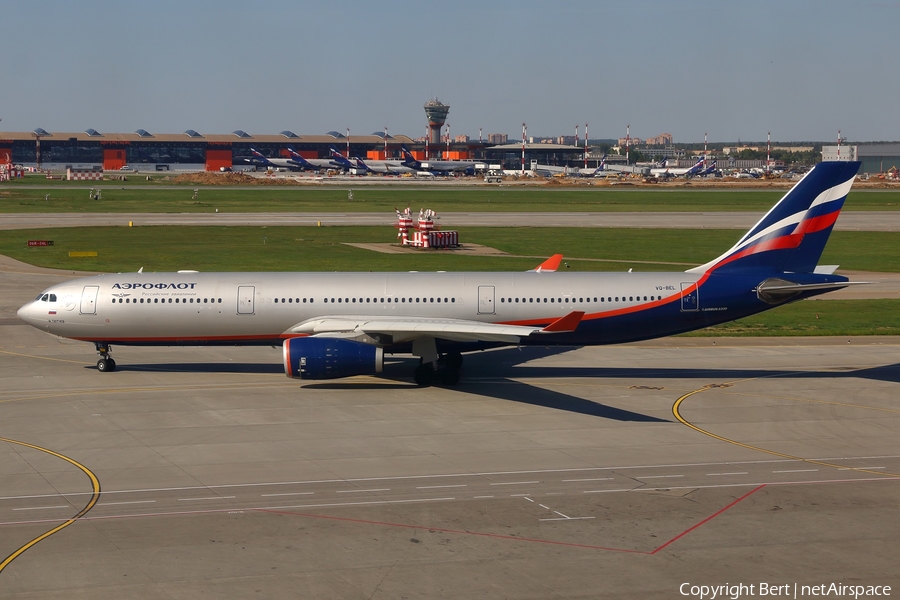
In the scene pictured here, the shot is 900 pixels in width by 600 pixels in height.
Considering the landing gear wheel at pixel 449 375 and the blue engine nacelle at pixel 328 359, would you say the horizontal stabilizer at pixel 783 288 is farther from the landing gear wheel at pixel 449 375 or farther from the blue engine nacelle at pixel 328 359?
the blue engine nacelle at pixel 328 359

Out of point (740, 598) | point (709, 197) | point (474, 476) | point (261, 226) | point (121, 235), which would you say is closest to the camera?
point (740, 598)

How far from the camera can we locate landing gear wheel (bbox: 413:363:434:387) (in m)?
38.0

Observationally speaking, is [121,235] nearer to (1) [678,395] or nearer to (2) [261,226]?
(2) [261,226]

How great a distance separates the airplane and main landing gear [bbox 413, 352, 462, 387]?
6 centimetres

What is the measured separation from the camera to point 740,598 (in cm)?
1895

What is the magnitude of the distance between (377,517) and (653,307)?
19041 mm

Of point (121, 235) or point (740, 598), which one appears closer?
point (740, 598)

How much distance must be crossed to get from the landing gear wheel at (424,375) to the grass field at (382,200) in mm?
91143

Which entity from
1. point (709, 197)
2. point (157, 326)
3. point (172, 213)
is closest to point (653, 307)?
point (157, 326)

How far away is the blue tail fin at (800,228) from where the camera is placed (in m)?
39.5

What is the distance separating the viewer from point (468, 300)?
3900 cm

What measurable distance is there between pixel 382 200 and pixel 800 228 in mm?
120126

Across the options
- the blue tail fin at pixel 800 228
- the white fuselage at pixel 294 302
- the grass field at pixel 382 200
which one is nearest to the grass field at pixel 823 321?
the blue tail fin at pixel 800 228

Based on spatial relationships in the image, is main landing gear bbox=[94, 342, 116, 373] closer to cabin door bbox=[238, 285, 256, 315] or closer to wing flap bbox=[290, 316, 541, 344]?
cabin door bbox=[238, 285, 256, 315]
